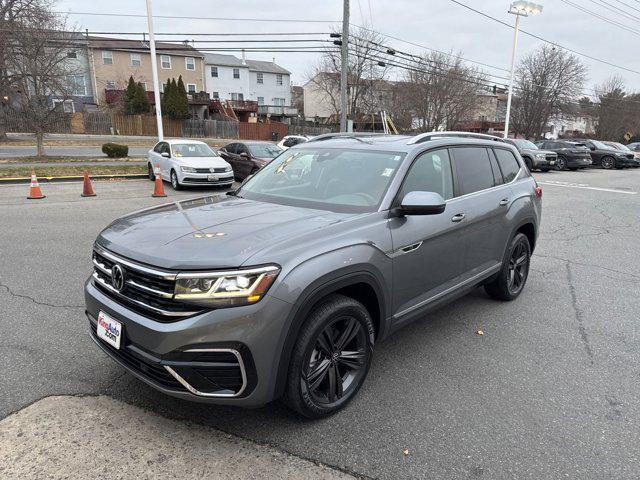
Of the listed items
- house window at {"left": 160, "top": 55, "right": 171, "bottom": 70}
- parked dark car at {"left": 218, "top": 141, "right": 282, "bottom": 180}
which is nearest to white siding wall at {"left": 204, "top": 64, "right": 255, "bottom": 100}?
house window at {"left": 160, "top": 55, "right": 171, "bottom": 70}

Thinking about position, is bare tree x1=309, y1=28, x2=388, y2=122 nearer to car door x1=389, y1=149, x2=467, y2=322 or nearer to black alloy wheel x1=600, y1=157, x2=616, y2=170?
black alloy wheel x1=600, y1=157, x2=616, y2=170

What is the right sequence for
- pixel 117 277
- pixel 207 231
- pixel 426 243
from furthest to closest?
pixel 426 243 < pixel 207 231 < pixel 117 277

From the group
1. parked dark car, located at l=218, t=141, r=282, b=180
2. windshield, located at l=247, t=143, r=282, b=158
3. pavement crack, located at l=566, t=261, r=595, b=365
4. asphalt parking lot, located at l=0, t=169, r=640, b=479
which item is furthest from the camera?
windshield, located at l=247, t=143, r=282, b=158

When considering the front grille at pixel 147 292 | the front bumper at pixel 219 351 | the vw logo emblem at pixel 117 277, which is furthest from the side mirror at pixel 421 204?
the vw logo emblem at pixel 117 277

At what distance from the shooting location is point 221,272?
2307mm

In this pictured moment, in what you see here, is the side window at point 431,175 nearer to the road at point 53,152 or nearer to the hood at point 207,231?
the hood at point 207,231

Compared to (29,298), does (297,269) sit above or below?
above

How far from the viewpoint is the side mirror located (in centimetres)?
302

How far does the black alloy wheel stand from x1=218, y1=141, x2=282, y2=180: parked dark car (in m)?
21.4

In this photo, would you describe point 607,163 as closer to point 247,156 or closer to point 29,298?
point 247,156

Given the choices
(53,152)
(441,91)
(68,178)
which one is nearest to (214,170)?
(68,178)

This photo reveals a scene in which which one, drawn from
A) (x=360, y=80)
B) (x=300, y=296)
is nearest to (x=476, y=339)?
(x=300, y=296)

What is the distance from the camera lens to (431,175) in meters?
3.69

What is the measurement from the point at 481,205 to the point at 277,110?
58.5m
